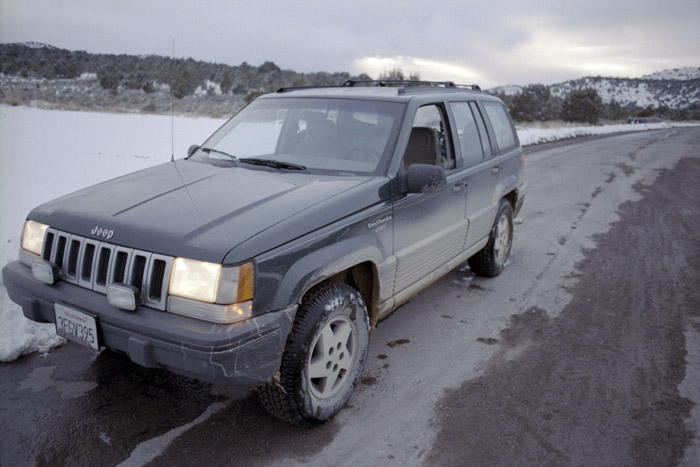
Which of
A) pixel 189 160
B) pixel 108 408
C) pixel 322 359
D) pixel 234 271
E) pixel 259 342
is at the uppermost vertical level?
pixel 189 160

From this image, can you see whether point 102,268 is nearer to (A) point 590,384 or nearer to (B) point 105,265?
(B) point 105,265

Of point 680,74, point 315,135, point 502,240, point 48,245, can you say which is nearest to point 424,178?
point 315,135

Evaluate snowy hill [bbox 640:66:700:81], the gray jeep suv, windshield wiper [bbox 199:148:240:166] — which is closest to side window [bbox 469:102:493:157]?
the gray jeep suv

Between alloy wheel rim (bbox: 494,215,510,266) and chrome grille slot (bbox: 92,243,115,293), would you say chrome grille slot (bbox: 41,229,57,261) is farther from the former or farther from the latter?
alloy wheel rim (bbox: 494,215,510,266)

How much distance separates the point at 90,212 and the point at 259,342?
1272 mm

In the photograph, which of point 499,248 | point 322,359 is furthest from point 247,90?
point 322,359

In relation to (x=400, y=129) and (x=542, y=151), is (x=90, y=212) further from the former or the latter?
(x=542, y=151)

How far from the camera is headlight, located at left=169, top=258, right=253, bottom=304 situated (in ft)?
7.76

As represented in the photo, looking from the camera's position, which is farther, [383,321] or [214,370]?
[383,321]

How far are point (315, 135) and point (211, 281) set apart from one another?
5.73ft

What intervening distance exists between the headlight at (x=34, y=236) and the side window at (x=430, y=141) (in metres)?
2.45

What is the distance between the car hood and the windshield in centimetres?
24

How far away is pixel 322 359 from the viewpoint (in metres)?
2.86

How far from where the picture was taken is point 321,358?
2855mm
